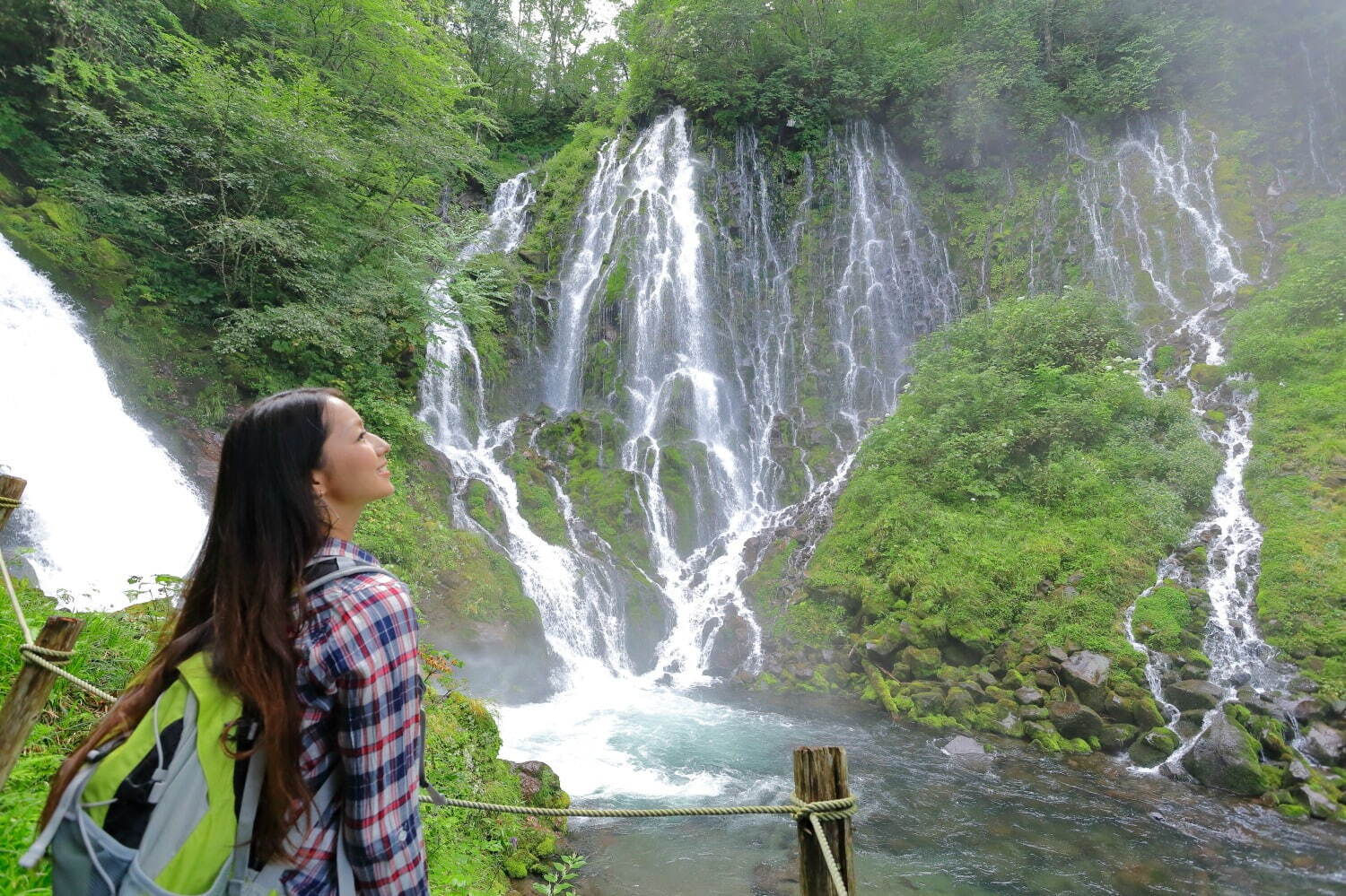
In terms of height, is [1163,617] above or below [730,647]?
above


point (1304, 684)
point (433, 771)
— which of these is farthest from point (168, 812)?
point (1304, 684)

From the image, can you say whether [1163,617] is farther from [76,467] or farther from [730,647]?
[76,467]

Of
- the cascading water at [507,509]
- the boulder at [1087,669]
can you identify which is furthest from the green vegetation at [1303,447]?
the cascading water at [507,509]

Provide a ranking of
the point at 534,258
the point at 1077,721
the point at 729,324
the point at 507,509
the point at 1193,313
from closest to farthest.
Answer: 1. the point at 1077,721
2. the point at 507,509
3. the point at 1193,313
4. the point at 729,324
5. the point at 534,258

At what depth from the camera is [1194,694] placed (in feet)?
25.8

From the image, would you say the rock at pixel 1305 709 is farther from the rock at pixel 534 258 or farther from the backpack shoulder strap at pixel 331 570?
the rock at pixel 534 258

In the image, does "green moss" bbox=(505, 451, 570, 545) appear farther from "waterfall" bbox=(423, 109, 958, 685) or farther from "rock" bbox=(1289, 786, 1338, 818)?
"rock" bbox=(1289, 786, 1338, 818)

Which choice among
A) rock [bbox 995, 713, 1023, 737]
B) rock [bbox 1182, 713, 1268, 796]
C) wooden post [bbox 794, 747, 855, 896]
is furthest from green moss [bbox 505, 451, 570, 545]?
wooden post [bbox 794, 747, 855, 896]

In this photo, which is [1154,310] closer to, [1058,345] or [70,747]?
[1058,345]

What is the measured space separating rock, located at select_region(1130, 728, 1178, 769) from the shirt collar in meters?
9.14

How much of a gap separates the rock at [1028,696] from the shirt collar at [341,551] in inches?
371

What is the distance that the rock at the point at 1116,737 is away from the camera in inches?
311

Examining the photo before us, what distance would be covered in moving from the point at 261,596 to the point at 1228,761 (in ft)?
30.3

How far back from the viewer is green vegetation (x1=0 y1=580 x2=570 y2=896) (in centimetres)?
270
